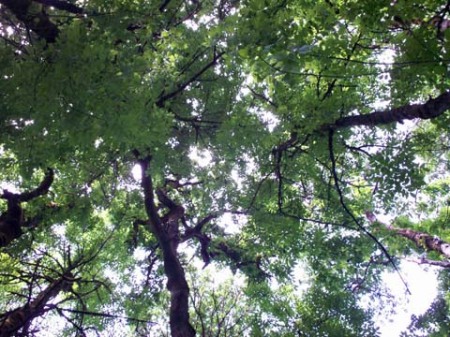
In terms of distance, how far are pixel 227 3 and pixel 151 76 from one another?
74.1 inches

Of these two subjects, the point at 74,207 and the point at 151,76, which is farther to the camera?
the point at 74,207

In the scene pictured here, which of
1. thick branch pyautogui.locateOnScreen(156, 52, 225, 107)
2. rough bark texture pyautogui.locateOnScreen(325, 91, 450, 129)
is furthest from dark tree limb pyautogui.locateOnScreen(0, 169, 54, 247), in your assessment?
rough bark texture pyautogui.locateOnScreen(325, 91, 450, 129)

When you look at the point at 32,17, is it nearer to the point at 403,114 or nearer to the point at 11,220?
the point at 11,220

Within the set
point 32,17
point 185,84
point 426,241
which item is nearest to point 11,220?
point 32,17

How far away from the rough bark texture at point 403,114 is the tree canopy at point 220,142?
0.6 inches

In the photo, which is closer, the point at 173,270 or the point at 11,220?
the point at 11,220

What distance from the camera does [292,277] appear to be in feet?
28.8

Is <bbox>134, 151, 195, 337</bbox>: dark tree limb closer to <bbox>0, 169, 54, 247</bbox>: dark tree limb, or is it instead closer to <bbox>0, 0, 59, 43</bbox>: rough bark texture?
<bbox>0, 169, 54, 247</bbox>: dark tree limb

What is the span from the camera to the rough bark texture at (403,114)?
12.9ft

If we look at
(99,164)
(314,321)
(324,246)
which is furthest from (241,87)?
(314,321)

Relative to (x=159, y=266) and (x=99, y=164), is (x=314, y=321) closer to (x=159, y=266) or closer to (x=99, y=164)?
(x=159, y=266)

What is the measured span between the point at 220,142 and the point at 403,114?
2306mm

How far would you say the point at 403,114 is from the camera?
14.4 feet

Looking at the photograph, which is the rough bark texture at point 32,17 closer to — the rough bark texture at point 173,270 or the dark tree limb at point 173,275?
the dark tree limb at point 173,275
